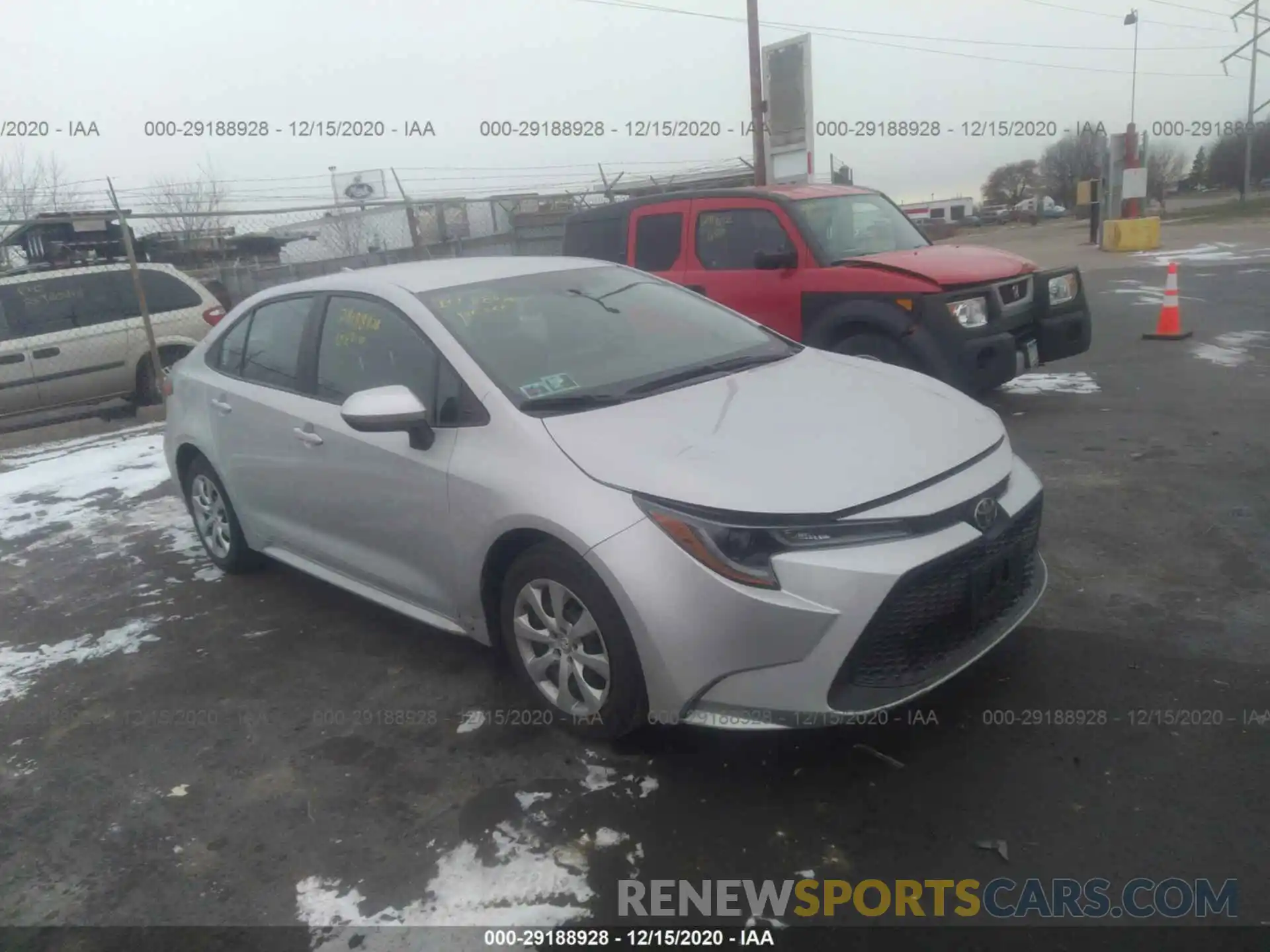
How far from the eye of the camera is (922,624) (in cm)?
280

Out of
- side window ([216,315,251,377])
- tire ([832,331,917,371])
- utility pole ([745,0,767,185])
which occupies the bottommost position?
tire ([832,331,917,371])

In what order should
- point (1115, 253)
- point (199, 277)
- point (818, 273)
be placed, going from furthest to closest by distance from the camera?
point (1115, 253)
point (199, 277)
point (818, 273)

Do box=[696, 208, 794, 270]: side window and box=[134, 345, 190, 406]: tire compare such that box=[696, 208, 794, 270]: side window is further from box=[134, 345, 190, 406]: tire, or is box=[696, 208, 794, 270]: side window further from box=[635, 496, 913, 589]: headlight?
→ box=[134, 345, 190, 406]: tire

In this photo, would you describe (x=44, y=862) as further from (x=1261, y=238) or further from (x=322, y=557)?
(x=1261, y=238)

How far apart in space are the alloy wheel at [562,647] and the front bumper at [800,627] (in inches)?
9.6

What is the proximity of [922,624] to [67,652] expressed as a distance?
3.85 meters

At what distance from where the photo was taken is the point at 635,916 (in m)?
2.52

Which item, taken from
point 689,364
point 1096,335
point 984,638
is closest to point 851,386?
point 689,364

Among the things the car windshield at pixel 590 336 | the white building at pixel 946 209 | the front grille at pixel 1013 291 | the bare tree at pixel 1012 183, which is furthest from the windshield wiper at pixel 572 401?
the bare tree at pixel 1012 183

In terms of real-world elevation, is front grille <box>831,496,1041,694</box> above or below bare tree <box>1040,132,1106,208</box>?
below

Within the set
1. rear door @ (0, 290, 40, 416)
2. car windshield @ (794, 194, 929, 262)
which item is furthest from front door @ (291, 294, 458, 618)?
rear door @ (0, 290, 40, 416)

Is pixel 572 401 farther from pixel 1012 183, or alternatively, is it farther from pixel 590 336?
pixel 1012 183

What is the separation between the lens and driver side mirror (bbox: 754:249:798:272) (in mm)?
6961

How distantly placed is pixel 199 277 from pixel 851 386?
1166 centimetres
